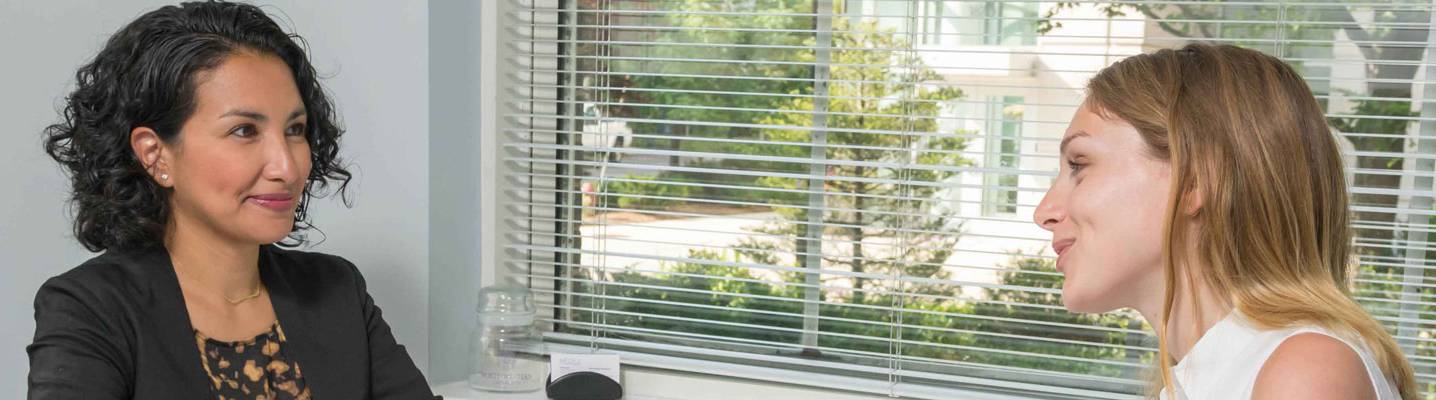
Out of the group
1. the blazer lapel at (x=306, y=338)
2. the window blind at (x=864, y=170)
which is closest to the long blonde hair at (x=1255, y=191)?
the window blind at (x=864, y=170)

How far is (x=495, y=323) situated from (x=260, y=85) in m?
0.79

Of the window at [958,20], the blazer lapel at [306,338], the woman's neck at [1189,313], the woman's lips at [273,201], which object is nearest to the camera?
the woman's neck at [1189,313]

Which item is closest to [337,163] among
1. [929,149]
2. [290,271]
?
[290,271]

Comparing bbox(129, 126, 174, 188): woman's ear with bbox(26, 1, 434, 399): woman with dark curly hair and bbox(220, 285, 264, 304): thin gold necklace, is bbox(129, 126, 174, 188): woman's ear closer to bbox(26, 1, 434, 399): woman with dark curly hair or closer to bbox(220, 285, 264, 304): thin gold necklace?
bbox(26, 1, 434, 399): woman with dark curly hair

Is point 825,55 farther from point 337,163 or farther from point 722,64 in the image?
point 337,163

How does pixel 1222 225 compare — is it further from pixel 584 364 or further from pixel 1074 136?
pixel 584 364

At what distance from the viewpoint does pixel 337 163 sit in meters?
2.09

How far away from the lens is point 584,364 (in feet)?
7.77

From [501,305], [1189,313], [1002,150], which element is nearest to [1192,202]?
[1189,313]

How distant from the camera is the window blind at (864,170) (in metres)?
2.12

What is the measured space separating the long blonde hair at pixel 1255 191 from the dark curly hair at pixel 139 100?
1.19 meters

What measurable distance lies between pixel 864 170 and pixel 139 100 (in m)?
1.22

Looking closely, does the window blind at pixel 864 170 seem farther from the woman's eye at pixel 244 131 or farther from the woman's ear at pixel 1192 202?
the woman's ear at pixel 1192 202

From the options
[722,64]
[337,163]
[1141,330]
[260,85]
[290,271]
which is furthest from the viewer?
[722,64]
